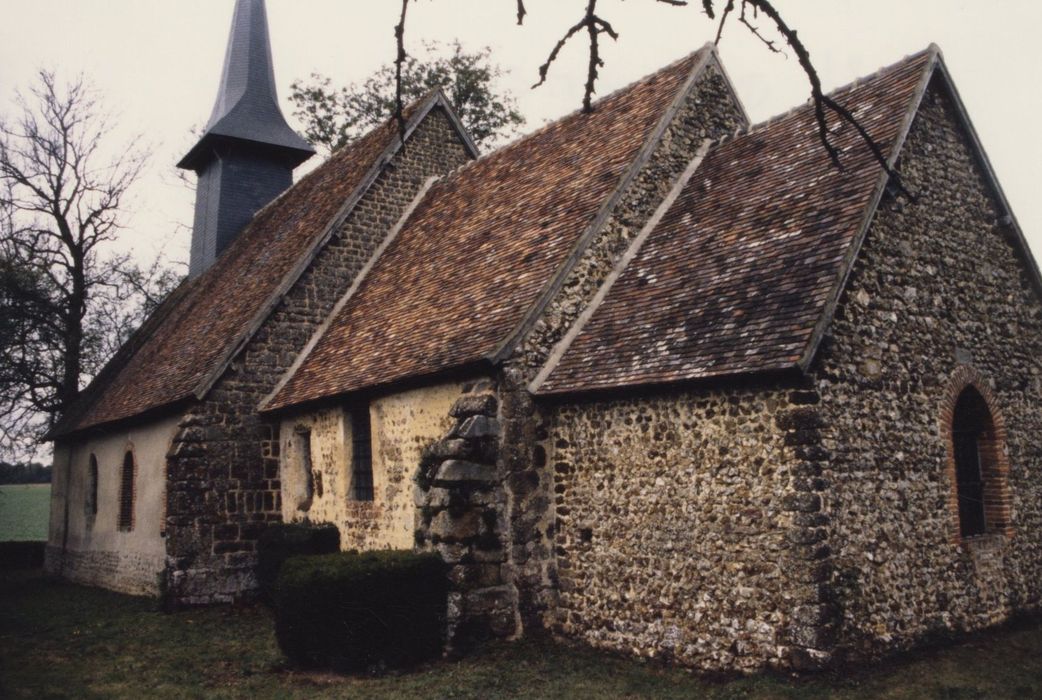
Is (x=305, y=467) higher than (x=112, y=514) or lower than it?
higher

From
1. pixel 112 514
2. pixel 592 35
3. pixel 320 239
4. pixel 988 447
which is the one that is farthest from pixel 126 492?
pixel 592 35

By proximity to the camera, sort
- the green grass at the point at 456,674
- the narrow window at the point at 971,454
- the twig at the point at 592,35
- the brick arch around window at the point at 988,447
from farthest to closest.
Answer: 1. the narrow window at the point at 971,454
2. the brick arch around window at the point at 988,447
3. the green grass at the point at 456,674
4. the twig at the point at 592,35

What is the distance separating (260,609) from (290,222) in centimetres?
810

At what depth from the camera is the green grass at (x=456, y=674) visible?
7633 mm

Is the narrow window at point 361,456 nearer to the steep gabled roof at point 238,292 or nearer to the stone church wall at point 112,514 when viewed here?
the steep gabled roof at point 238,292

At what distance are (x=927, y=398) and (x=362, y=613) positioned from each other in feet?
20.9

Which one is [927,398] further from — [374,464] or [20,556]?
[20,556]

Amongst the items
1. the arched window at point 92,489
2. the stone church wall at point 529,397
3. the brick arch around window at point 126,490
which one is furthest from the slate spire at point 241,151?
the stone church wall at point 529,397

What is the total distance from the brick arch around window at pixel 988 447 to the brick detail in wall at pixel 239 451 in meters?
10.1

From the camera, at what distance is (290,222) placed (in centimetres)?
1803

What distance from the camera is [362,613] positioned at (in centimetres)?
899

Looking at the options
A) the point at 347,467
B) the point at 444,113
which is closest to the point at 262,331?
the point at 347,467

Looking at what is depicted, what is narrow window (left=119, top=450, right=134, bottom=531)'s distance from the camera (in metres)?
17.2

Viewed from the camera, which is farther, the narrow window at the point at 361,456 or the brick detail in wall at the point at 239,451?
the brick detail in wall at the point at 239,451
